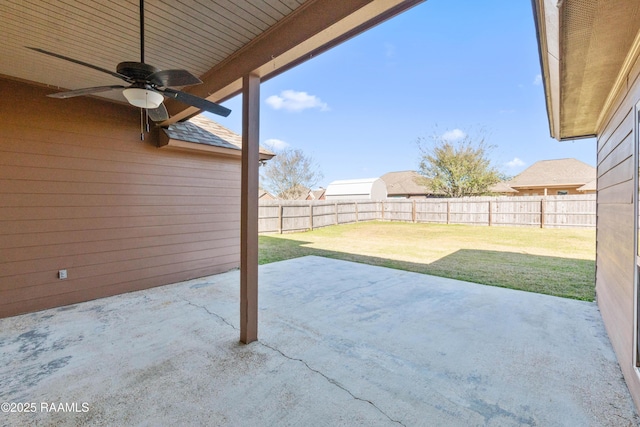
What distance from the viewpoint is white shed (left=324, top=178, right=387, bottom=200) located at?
20.3 meters

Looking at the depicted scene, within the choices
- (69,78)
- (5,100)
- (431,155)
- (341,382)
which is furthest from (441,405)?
(431,155)

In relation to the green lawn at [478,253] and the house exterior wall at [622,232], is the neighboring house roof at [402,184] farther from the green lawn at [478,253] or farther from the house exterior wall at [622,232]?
the house exterior wall at [622,232]

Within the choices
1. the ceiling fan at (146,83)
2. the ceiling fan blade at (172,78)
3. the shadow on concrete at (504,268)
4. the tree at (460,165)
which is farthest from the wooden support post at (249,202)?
the tree at (460,165)

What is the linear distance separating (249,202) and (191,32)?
1.53 meters

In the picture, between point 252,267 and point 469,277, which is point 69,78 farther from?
point 469,277

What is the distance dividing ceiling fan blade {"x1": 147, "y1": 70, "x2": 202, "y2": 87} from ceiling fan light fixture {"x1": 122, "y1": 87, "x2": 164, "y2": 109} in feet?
0.36

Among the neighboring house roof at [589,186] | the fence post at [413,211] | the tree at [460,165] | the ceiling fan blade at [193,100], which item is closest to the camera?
the ceiling fan blade at [193,100]

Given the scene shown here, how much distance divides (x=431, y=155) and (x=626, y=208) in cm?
1504

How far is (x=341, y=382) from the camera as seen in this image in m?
2.02

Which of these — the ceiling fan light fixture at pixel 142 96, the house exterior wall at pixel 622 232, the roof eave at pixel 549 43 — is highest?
the roof eave at pixel 549 43

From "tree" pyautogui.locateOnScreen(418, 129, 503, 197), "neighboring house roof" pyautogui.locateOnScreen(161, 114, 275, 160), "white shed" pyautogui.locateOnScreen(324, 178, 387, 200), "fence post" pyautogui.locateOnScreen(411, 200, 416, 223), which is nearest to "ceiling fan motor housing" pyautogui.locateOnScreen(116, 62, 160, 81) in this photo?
"neighboring house roof" pyautogui.locateOnScreen(161, 114, 275, 160)

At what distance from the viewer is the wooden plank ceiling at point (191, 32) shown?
201 cm

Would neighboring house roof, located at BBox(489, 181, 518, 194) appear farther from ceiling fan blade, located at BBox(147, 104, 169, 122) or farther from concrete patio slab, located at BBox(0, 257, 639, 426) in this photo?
ceiling fan blade, located at BBox(147, 104, 169, 122)

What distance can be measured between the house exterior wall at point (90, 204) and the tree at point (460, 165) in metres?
14.1
